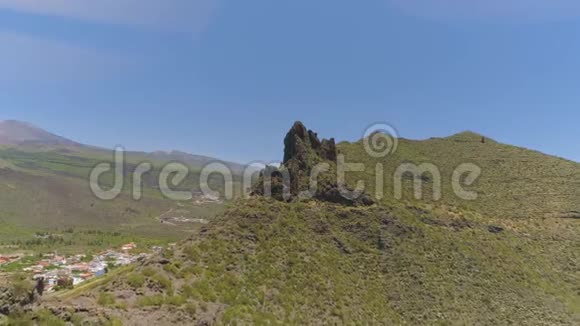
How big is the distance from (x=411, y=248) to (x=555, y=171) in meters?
33.4

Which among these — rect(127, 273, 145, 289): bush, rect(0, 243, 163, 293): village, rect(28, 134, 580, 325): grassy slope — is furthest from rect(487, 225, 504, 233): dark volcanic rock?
rect(0, 243, 163, 293): village

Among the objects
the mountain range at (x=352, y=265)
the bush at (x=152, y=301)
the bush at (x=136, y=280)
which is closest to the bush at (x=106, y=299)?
the mountain range at (x=352, y=265)

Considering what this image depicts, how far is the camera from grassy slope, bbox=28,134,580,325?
22.3 metres

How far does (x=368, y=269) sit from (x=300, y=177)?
30.7 ft

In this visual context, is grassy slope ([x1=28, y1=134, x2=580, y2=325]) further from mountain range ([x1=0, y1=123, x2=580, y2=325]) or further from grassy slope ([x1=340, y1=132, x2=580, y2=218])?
grassy slope ([x1=340, y1=132, x2=580, y2=218])

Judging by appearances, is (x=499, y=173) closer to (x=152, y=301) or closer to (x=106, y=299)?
(x=152, y=301)

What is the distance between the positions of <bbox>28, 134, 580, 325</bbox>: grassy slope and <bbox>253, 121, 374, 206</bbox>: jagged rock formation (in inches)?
49.3

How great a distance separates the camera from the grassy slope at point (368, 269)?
2228 cm

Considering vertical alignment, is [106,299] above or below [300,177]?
below

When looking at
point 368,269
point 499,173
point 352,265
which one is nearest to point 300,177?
point 352,265

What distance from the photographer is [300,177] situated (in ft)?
118

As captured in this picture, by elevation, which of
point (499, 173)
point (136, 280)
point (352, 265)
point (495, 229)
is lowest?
point (352, 265)

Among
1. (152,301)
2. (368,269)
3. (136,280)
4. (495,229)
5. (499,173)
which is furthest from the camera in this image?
(499,173)

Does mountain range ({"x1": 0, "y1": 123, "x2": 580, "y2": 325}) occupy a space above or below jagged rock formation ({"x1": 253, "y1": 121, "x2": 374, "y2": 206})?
below
